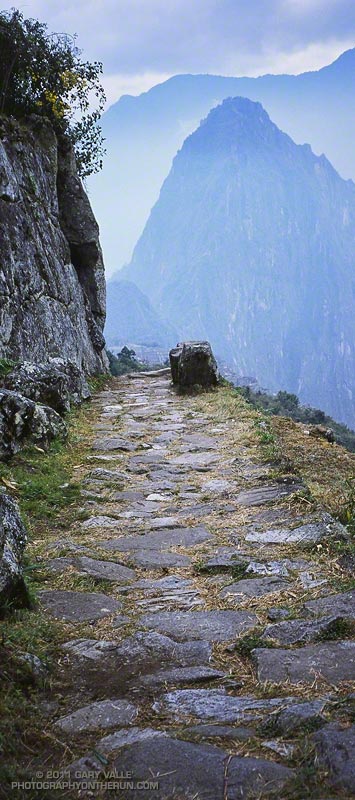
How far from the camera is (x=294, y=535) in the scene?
4520 millimetres

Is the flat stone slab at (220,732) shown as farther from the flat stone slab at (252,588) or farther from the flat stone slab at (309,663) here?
the flat stone slab at (252,588)

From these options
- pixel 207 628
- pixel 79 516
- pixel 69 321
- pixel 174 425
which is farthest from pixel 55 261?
pixel 207 628

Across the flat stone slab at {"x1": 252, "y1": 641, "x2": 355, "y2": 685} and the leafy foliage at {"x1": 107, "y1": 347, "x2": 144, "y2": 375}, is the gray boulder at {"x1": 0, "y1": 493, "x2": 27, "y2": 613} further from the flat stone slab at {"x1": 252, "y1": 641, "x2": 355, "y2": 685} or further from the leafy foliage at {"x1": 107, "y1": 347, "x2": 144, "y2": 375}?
the leafy foliage at {"x1": 107, "y1": 347, "x2": 144, "y2": 375}

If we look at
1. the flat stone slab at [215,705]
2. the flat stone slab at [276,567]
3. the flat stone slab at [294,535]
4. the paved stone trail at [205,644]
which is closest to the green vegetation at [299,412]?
the paved stone trail at [205,644]

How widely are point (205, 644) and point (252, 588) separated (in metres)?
0.76

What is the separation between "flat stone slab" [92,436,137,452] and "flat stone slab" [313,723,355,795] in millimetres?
6014

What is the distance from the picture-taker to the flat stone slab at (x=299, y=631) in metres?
3.00

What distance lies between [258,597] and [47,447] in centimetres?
426

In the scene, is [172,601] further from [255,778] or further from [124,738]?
[255,778]

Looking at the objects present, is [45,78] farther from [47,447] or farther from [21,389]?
[47,447]

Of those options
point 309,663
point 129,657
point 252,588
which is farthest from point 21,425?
point 309,663

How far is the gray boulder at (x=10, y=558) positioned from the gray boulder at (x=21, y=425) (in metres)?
2.94

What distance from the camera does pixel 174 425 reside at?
970 cm

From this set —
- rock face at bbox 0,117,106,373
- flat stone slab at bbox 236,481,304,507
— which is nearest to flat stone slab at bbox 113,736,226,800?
flat stone slab at bbox 236,481,304,507
